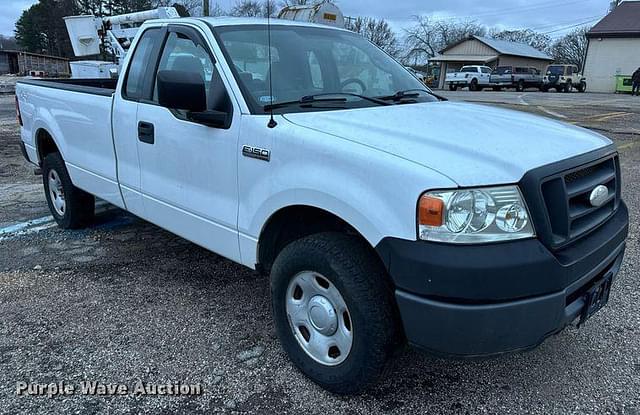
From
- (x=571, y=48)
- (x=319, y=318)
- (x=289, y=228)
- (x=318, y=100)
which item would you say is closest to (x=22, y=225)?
(x=289, y=228)

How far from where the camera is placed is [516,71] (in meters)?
37.3

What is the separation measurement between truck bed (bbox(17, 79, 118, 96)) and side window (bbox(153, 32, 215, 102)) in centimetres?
73

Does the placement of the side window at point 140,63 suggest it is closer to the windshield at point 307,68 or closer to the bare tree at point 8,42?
the windshield at point 307,68

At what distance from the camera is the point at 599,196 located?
8.11ft

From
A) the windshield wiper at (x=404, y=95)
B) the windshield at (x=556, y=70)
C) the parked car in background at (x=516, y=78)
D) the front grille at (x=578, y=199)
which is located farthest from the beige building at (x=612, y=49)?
the front grille at (x=578, y=199)

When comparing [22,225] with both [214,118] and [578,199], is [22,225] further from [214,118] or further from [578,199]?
[578,199]

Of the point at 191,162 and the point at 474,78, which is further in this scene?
the point at 474,78

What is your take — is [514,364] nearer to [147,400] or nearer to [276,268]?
[276,268]

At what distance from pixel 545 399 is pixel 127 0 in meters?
55.6

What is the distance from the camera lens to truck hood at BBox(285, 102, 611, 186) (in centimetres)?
212

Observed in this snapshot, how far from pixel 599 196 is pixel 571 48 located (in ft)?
248

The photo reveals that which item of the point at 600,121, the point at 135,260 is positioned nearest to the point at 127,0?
the point at 600,121

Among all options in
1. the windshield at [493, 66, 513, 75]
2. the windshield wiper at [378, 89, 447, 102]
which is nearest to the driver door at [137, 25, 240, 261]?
the windshield wiper at [378, 89, 447, 102]

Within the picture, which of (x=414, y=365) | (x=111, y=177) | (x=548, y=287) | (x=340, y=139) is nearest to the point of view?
(x=548, y=287)
